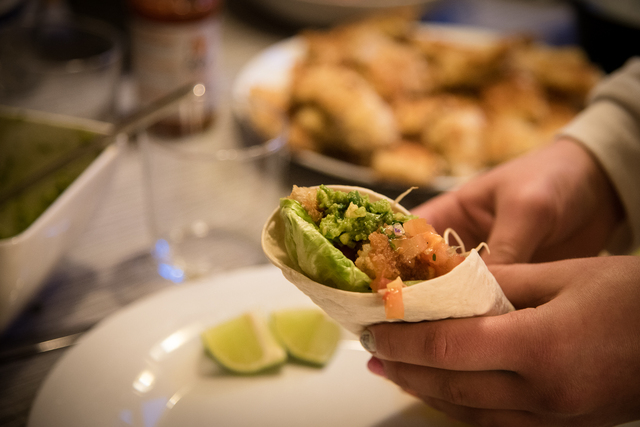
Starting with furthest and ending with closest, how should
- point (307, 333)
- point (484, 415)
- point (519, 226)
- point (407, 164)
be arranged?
point (407, 164)
point (307, 333)
point (519, 226)
point (484, 415)

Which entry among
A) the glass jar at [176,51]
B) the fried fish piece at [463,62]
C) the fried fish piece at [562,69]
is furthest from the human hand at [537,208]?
the fried fish piece at [562,69]

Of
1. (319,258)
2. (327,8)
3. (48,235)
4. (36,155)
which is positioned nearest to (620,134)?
(319,258)

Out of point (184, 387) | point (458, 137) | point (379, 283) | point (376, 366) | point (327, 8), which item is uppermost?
point (327, 8)

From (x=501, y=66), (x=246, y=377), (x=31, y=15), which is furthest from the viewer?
(x=501, y=66)

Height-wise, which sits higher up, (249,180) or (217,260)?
(249,180)

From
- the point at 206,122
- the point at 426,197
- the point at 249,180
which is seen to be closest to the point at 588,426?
the point at 426,197

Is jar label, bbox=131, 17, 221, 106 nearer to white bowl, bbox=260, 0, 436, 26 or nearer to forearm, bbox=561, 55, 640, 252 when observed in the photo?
white bowl, bbox=260, 0, 436, 26

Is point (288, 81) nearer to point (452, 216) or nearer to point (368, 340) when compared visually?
point (452, 216)

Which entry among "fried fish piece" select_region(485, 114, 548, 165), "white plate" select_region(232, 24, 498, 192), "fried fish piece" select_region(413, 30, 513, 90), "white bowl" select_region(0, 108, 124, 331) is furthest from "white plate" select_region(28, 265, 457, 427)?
"fried fish piece" select_region(413, 30, 513, 90)

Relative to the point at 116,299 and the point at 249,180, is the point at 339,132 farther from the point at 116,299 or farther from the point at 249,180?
the point at 116,299
